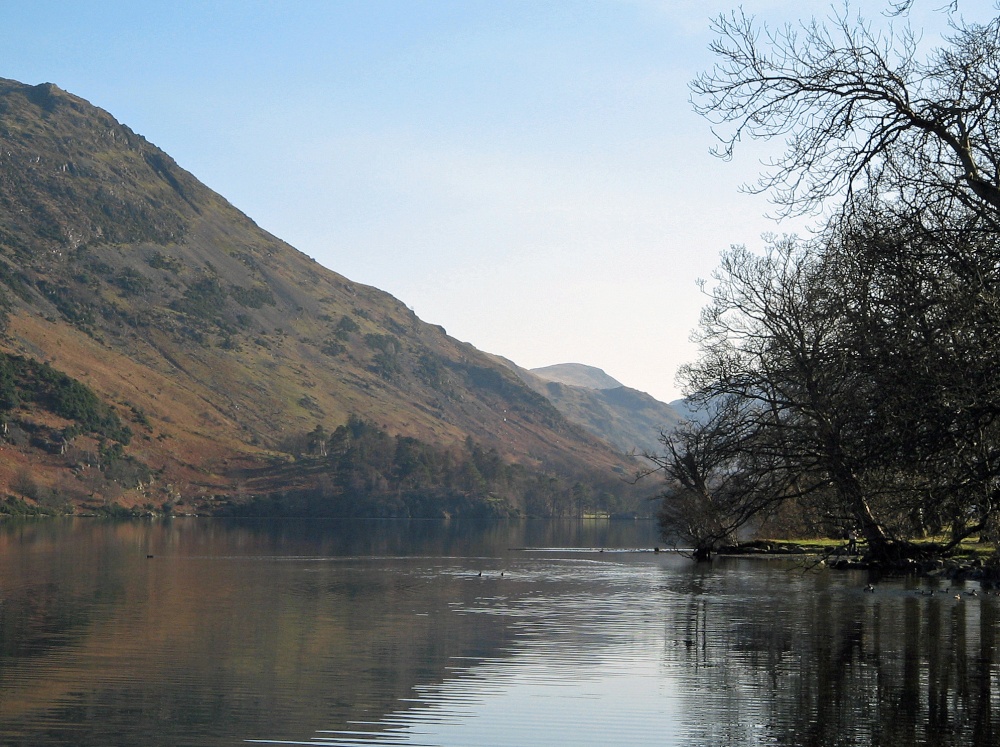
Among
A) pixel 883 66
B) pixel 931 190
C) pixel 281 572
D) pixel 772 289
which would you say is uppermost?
pixel 772 289

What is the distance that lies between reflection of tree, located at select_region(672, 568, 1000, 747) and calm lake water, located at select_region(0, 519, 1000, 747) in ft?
0.26

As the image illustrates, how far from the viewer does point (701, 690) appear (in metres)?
23.1

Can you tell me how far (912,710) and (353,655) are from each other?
14.1 metres

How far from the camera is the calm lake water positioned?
19.2 m

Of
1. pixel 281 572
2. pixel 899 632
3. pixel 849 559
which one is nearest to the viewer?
pixel 899 632

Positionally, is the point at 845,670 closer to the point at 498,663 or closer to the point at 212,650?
the point at 498,663

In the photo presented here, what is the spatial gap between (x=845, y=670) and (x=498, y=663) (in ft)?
26.2

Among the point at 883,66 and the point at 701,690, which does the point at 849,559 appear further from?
the point at 883,66

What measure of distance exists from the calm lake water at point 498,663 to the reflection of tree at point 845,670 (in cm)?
8

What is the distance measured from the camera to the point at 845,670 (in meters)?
25.1

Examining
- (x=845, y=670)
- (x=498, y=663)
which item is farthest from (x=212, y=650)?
(x=845, y=670)

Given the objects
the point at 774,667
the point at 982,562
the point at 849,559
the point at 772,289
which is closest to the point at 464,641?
the point at 774,667

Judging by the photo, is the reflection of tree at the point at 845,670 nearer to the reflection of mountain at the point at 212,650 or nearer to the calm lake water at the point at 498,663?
the calm lake water at the point at 498,663

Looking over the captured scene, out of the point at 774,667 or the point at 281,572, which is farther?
the point at 281,572
